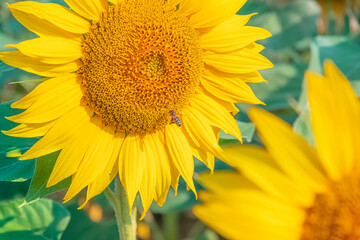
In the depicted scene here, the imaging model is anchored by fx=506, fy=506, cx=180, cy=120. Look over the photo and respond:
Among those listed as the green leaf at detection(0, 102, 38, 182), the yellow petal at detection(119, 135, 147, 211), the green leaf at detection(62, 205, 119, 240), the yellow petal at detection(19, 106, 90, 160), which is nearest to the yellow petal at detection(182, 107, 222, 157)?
the yellow petal at detection(119, 135, 147, 211)

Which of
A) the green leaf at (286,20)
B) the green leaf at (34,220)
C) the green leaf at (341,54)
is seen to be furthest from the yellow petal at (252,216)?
the green leaf at (286,20)

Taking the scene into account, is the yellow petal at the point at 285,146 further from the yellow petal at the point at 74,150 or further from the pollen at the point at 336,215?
the yellow petal at the point at 74,150

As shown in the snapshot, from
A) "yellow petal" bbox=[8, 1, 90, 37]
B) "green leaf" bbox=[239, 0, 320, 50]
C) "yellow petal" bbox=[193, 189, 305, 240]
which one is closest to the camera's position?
"yellow petal" bbox=[193, 189, 305, 240]

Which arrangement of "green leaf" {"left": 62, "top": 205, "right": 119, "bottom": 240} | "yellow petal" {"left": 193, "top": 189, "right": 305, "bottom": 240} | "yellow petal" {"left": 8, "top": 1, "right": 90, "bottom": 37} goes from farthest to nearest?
"green leaf" {"left": 62, "top": 205, "right": 119, "bottom": 240}, "yellow petal" {"left": 8, "top": 1, "right": 90, "bottom": 37}, "yellow petal" {"left": 193, "top": 189, "right": 305, "bottom": 240}

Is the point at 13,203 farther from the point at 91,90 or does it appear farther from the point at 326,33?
the point at 326,33

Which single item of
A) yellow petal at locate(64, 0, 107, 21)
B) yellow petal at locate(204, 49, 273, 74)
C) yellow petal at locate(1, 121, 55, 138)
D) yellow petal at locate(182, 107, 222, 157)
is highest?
yellow petal at locate(64, 0, 107, 21)

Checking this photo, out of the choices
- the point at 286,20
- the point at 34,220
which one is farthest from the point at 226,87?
the point at 286,20

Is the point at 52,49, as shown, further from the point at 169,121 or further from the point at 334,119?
the point at 334,119

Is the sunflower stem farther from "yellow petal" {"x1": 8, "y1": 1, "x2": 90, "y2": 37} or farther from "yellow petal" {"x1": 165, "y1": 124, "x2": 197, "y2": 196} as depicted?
"yellow petal" {"x1": 8, "y1": 1, "x2": 90, "y2": 37}
